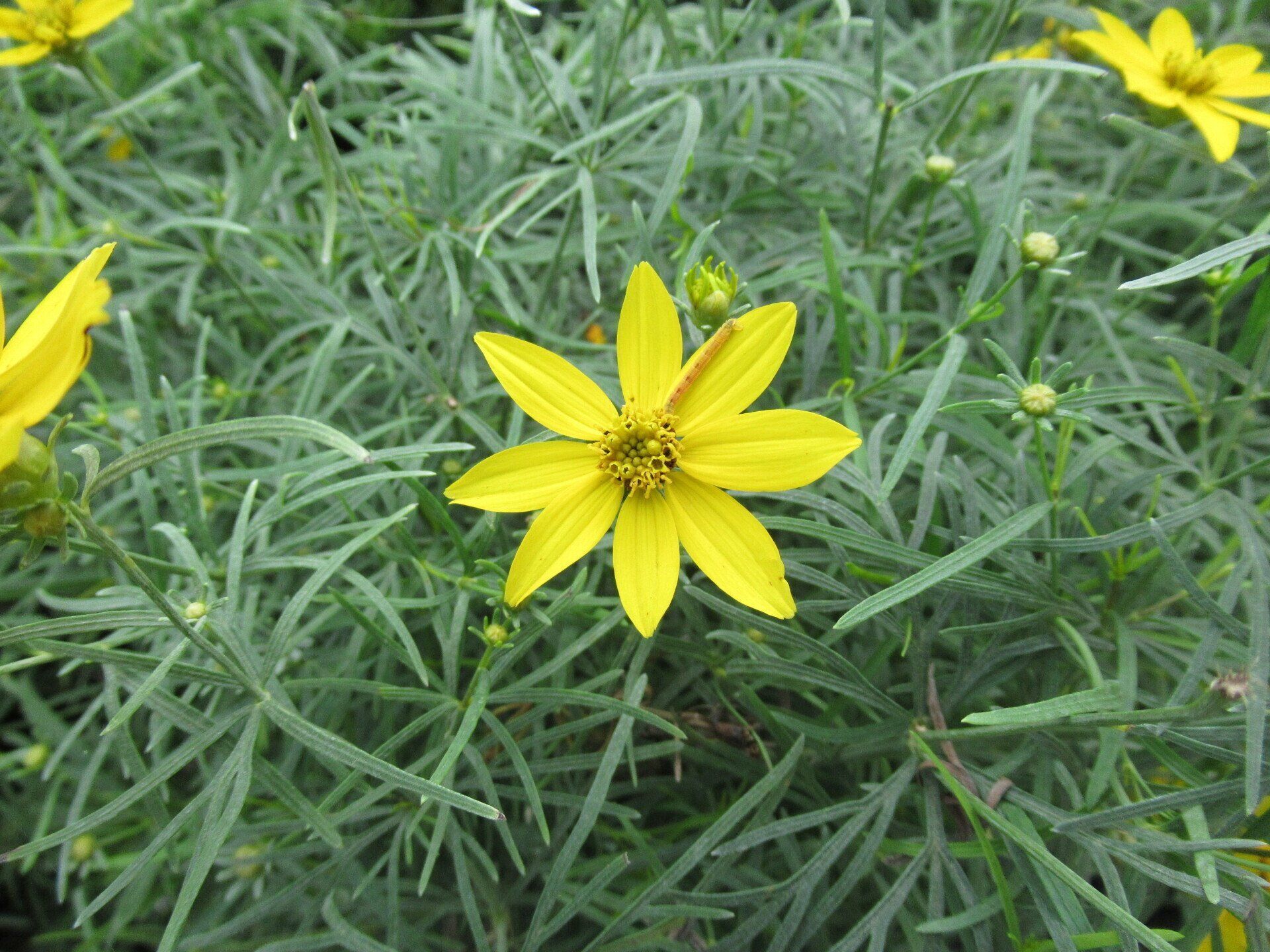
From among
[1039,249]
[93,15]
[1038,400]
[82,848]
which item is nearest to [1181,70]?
[1039,249]

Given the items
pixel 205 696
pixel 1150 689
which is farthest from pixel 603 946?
pixel 1150 689

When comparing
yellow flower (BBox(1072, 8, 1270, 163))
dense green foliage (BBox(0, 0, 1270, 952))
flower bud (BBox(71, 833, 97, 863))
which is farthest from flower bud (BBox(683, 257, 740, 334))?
flower bud (BBox(71, 833, 97, 863))

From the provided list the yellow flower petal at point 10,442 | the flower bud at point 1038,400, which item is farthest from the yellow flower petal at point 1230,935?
the yellow flower petal at point 10,442

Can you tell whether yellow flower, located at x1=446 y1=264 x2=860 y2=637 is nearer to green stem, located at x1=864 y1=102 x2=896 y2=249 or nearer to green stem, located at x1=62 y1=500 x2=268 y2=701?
green stem, located at x1=62 y1=500 x2=268 y2=701

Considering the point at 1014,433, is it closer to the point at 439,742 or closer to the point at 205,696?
the point at 439,742

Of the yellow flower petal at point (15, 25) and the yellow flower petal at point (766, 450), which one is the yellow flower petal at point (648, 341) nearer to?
the yellow flower petal at point (766, 450)
